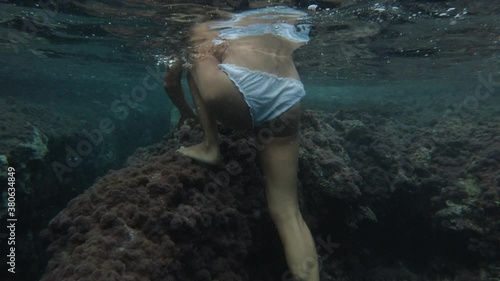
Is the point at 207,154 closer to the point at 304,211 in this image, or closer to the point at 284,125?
the point at 284,125

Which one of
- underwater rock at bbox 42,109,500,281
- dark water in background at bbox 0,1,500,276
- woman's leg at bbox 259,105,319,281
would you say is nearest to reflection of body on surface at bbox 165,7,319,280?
woman's leg at bbox 259,105,319,281

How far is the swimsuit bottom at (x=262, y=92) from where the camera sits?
4141 millimetres

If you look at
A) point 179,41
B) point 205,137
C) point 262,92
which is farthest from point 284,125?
point 179,41

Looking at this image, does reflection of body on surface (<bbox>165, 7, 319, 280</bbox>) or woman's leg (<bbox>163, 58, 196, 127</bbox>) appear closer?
reflection of body on surface (<bbox>165, 7, 319, 280</bbox>)

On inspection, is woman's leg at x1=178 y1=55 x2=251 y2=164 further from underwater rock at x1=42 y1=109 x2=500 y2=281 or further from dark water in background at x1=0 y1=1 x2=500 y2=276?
A: dark water in background at x1=0 y1=1 x2=500 y2=276

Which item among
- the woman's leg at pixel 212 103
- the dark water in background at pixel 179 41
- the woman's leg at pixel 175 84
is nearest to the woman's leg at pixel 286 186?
the woman's leg at pixel 212 103

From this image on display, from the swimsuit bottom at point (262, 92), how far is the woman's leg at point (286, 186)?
142 millimetres

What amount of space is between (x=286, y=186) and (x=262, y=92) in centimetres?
127

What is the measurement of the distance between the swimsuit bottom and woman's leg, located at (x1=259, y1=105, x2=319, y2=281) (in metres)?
0.14

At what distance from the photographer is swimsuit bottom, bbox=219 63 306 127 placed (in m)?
4.14

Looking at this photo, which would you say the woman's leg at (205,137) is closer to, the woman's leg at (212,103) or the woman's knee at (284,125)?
the woman's leg at (212,103)

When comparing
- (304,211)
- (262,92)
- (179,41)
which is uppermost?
(262,92)

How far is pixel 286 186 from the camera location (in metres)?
4.21

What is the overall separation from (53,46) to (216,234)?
62.0ft
